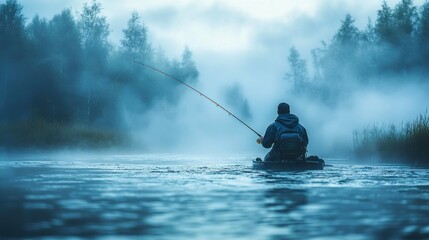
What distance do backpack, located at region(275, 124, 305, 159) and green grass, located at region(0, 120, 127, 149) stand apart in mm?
27377

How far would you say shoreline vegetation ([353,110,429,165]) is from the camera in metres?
22.6

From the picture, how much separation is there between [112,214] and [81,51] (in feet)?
204

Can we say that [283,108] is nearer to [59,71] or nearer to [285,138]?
[285,138]

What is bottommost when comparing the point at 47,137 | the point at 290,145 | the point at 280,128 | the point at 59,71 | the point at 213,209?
the point at 213,209

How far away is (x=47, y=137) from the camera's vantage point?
146 feet

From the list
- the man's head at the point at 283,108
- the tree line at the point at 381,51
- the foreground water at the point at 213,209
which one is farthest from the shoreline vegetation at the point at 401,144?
the tree line at the point at 381,51

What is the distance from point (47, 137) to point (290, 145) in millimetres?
29746

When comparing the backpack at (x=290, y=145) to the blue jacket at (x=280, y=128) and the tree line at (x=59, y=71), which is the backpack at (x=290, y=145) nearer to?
the blue jacket at (x=280, y=128)

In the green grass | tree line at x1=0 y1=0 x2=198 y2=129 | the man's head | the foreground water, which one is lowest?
the foreground water

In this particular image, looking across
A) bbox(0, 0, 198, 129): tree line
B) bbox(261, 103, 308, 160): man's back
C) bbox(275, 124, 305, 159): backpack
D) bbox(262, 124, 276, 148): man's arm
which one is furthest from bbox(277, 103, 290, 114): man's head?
bbox(0, 0, 198, 129): tree line

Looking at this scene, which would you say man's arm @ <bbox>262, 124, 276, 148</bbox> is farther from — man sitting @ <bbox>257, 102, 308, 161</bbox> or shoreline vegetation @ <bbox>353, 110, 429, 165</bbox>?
shoreline vegetation @ <bbox>353, 110, 429, 165</bbox>

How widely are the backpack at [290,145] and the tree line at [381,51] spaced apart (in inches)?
2132

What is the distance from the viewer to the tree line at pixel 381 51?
229 ft

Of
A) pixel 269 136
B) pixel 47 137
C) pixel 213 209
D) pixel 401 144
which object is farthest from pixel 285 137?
pixel 47 137
